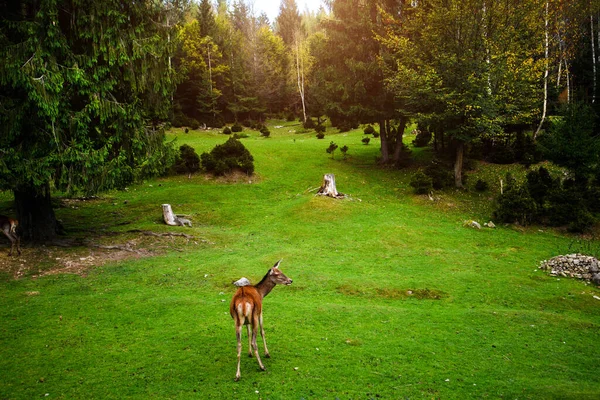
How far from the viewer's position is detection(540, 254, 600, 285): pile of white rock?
1502 cm

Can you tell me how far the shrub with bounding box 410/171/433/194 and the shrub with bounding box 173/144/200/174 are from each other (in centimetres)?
1548

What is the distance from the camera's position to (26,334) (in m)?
9.76

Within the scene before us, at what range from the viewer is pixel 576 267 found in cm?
1548

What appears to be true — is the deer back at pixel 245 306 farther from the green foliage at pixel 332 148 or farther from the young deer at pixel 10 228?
the green foliage at pixel 332 148

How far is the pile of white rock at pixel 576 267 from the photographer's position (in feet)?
49.3

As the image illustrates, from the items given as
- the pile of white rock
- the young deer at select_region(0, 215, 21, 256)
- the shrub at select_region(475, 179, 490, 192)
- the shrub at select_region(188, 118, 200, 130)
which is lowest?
the pile of white rock

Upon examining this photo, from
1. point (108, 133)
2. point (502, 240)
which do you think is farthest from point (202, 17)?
point (502, 240)

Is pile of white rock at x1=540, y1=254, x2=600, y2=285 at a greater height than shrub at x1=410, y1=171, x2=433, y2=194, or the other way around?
shrub at x1=410, y1=171, x2=433, y2=194

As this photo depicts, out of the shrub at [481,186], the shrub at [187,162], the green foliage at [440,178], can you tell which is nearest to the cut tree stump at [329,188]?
the green foliage at [440,178]

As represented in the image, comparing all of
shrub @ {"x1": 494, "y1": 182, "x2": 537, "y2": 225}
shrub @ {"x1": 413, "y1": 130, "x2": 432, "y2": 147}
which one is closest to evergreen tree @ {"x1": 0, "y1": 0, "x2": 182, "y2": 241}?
shrub @ {"x1": 494, "y1": 182, "x2": 537, "y2": 225}

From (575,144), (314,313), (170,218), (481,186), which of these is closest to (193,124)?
(170,218)

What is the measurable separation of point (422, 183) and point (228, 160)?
1360 centimetres

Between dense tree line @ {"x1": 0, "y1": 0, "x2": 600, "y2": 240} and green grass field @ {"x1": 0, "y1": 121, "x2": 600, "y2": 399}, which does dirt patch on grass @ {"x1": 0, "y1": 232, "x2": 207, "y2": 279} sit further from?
dense tree line @ {"x1": 0, "y1": 0, "x2": 600, "y2": 240}

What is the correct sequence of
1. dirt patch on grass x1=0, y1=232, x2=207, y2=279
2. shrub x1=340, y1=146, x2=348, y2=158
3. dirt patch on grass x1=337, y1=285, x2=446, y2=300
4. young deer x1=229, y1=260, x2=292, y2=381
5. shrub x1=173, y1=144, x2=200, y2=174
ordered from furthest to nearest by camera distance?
shrub x1=340, y1=146, x2=348, y2=158, shrub x1=173, y1=144, x2=200, y2=174, dirt patch on grass x1=0, y1=232, x2=207, y2=279, dirt patch on grass x1=337, y1=285, x2=446, y2=300, young deer x1=229, y1=260, x2=292, y2=381
